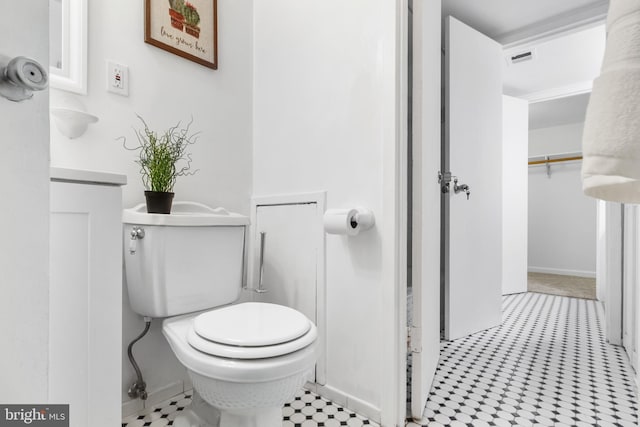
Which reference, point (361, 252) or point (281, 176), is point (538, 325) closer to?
point (361, 252)

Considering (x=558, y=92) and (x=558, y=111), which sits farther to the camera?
(x=558, y=111)

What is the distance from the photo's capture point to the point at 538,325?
2.45m

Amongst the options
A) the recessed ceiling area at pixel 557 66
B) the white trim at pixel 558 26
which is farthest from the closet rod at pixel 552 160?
the white trim at pixel 558 26

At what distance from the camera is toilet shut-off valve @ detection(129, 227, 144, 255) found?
120cm

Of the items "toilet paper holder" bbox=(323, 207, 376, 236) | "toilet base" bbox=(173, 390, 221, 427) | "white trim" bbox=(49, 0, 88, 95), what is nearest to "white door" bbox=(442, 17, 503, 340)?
"toilet paper holder" bbox=(323, 207, 376, 236)

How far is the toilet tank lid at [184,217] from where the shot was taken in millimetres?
1186

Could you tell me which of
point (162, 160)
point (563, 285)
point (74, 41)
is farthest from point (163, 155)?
point (563, 285)

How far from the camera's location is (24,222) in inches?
18.7

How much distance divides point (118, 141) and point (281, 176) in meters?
0.68

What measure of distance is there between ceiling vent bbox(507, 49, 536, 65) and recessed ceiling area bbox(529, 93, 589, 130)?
1.15m

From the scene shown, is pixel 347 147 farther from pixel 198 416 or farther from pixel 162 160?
pixel 198 416

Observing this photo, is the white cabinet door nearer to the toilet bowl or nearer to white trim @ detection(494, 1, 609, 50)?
the toilet bowl

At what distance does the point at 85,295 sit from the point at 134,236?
0.48 metres

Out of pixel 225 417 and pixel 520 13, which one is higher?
pixel 520 13
